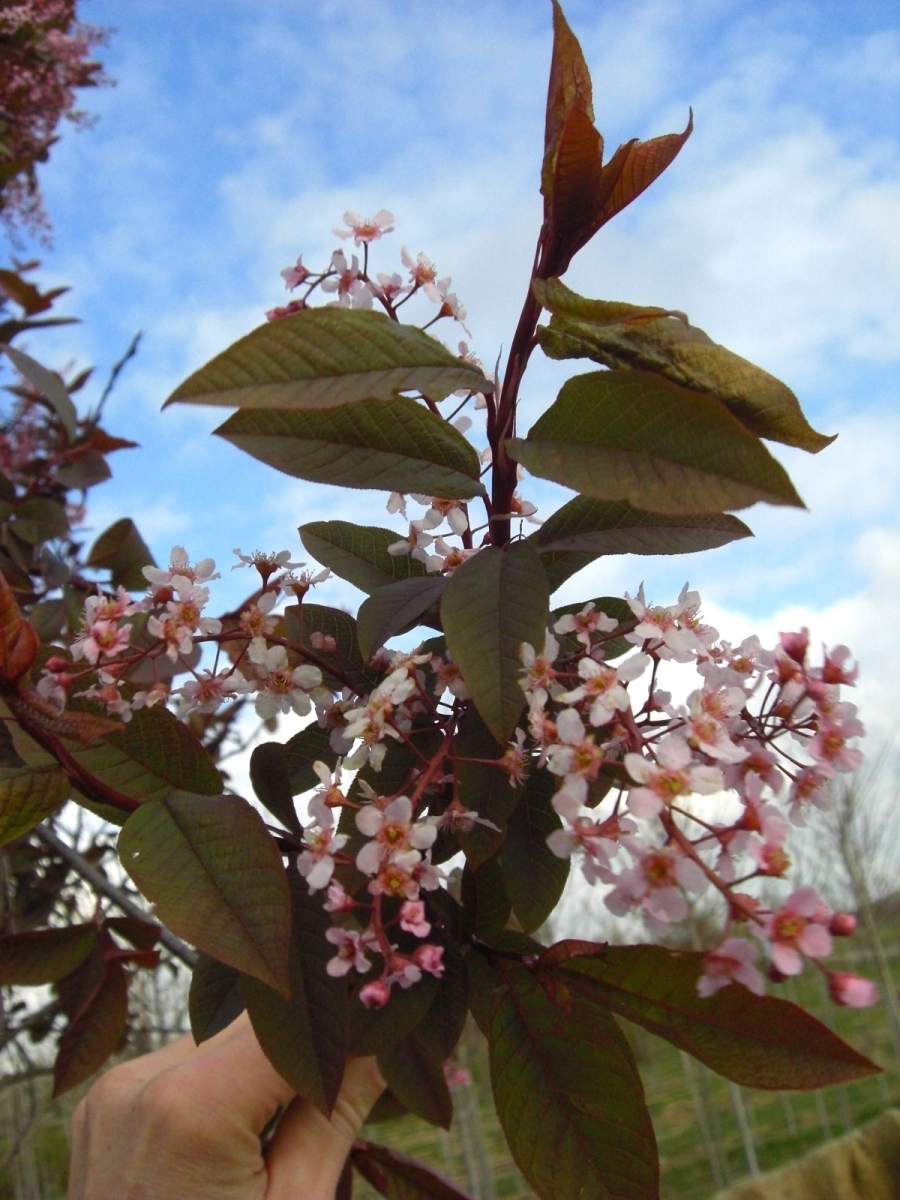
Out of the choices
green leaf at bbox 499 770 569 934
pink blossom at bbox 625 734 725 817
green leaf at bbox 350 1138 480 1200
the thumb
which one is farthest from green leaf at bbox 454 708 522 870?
green leaf at bbox 350 1138 480 1200

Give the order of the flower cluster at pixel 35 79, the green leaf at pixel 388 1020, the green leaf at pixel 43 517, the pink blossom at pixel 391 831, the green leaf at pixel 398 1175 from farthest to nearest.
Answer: the flower cluster at pixel 35 79, the green leaf at pixel 43 517, the green leaf at pixel 398 1175, the green leaf at pixel 388 1020, the pink blossom at pixel 391 831

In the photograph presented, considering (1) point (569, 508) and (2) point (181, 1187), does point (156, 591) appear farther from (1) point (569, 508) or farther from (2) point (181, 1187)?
(2) point (181, 1187)

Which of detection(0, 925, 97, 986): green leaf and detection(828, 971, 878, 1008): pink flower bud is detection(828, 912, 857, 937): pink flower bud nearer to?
detection(828, 971, 878, 1008): pink flower bud

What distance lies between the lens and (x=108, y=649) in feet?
2.72

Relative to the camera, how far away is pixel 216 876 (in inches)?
28.4

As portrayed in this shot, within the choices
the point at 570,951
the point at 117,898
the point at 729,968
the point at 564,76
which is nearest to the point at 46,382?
the point at 117,898

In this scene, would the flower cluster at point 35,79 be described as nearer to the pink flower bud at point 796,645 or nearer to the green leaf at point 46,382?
the green leaf at point 46,382

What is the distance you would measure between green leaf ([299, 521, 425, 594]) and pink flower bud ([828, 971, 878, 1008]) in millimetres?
483

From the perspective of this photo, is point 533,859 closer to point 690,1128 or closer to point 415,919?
point 415,919

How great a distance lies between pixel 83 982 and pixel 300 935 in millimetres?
740

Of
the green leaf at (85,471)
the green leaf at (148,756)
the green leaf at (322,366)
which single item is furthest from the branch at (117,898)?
the green leaf at (85,471)

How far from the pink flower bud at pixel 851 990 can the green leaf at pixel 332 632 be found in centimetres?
45

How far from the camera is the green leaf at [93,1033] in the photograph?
1322 millimetres

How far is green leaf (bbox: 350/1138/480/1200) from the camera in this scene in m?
1.15
